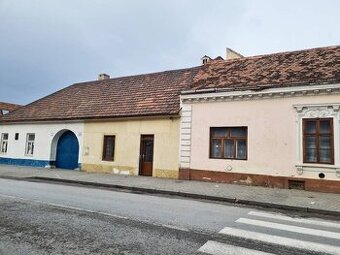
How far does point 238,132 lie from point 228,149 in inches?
37.6

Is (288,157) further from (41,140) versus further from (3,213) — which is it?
(41,140)

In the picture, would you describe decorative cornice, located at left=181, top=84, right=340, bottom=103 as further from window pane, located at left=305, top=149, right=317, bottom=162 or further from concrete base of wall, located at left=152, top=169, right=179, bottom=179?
concrete base of wall, located at left=152, top=169, right=179, bottom=179

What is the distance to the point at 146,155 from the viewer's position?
1788 cm

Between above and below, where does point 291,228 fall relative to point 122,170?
below

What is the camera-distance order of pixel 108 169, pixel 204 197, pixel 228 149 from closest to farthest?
pixel 204 197 < pixel 228 149 < pixel 108 169

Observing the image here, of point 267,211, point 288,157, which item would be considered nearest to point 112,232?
point 267,211

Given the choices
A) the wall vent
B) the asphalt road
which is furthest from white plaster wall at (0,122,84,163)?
the wall vent

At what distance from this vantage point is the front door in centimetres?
1766

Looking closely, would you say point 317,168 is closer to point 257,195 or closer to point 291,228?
point 257,195

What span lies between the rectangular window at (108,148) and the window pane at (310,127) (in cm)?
1101

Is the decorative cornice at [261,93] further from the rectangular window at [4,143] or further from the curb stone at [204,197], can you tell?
the rectangular window at [4,143]

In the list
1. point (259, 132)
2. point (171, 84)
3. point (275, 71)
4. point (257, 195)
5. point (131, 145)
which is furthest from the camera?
point (171, 84)

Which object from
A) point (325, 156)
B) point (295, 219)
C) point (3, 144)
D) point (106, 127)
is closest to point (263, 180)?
point (325, 156)

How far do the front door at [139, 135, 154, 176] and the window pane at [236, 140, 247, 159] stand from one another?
505 centimetres
